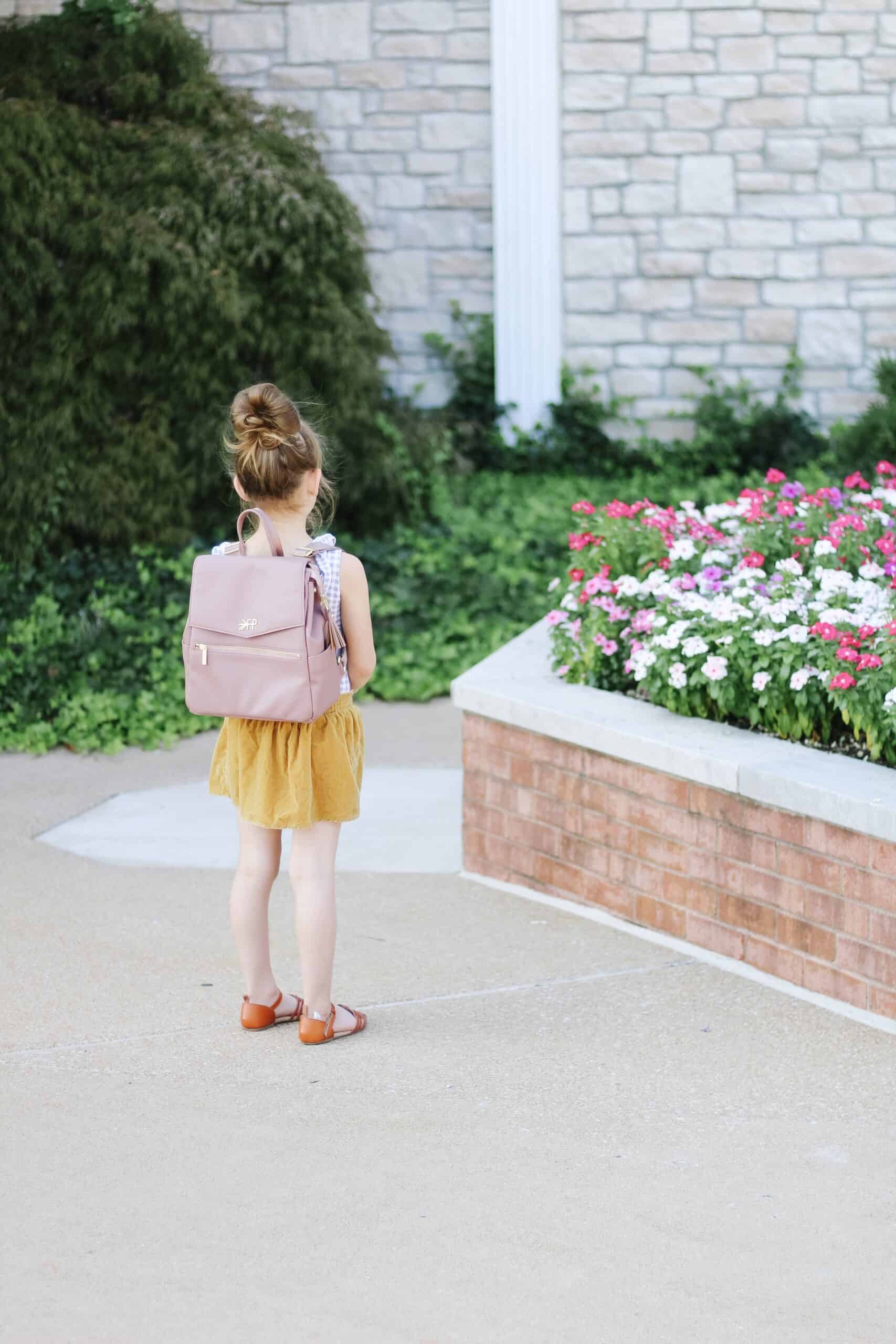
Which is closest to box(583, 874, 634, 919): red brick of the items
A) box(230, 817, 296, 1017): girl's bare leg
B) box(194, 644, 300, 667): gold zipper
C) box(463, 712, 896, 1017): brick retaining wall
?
box(463, 712, 896, 1017): brick retaining wall

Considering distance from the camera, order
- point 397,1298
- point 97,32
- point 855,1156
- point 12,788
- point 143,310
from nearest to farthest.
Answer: point 397,1298 → point 855,1156 → point 12,788 → point 143,310 → point 97,32

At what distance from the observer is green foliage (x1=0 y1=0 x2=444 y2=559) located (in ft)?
22.1

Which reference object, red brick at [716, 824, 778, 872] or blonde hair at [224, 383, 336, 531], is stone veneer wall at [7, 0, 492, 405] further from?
blonde hair at [224, 383, 336, 531]

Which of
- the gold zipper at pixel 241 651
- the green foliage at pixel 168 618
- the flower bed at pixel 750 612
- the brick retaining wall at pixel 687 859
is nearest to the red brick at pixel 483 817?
the brick retaining wall at pixel 687 859

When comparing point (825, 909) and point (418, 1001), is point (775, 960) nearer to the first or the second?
point (825, 909)

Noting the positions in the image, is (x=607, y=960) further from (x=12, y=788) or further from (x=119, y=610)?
(x=119, y=610)

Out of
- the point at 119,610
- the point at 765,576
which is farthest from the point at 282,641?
the point at 119,610

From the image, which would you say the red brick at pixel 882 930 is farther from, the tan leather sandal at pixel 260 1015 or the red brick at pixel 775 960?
the tan leather sandal at pixel 260 1015

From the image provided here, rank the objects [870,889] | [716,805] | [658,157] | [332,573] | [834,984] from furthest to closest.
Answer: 1. [658,157]
2. [716,805]
3. [834,984]
4. [870,889]
5. [332,573]

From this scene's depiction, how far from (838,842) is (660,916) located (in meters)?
0.65

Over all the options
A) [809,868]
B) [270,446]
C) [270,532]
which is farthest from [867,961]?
[270,446]

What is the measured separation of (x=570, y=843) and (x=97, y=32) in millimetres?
5566

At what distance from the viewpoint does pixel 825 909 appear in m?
3.48

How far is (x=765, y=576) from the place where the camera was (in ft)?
14.1
